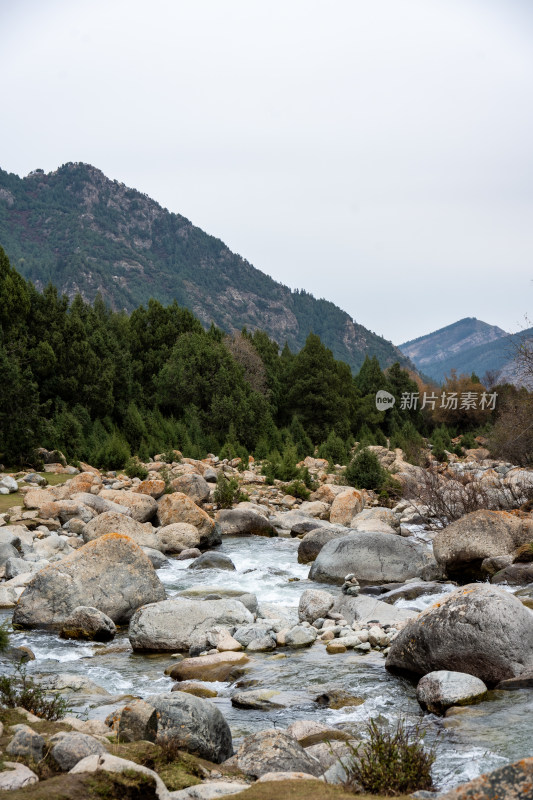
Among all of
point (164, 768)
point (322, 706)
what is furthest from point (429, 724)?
point (164, 768)

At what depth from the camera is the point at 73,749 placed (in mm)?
4191

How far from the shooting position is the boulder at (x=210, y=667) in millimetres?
7371

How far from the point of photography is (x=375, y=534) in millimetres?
12750

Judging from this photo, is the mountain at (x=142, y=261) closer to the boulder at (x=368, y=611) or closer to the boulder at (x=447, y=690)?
the boulder at (x=368, y=611)

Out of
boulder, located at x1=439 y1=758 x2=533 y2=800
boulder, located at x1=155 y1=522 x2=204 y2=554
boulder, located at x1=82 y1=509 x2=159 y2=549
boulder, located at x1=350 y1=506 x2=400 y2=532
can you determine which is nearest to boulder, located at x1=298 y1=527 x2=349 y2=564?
boulder, located at x1=350 y1=506 x2=400 y2=532

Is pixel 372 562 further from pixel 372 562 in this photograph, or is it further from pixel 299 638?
pixel 299 638

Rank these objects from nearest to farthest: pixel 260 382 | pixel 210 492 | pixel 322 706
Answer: pixel 322 706 < pixel 210 492 < pixel 260 382

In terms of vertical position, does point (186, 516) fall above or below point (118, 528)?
below

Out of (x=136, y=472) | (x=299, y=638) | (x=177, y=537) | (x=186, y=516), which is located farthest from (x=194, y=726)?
(x=136, y=472)

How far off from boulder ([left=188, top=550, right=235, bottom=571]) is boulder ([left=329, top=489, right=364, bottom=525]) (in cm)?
566

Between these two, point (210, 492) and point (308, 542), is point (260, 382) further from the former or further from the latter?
point (308, 542)

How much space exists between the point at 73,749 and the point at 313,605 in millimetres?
5950

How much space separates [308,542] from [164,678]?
24.0 ft

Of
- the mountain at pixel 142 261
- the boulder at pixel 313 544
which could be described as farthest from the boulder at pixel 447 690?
the mountain at pixel 142 261
